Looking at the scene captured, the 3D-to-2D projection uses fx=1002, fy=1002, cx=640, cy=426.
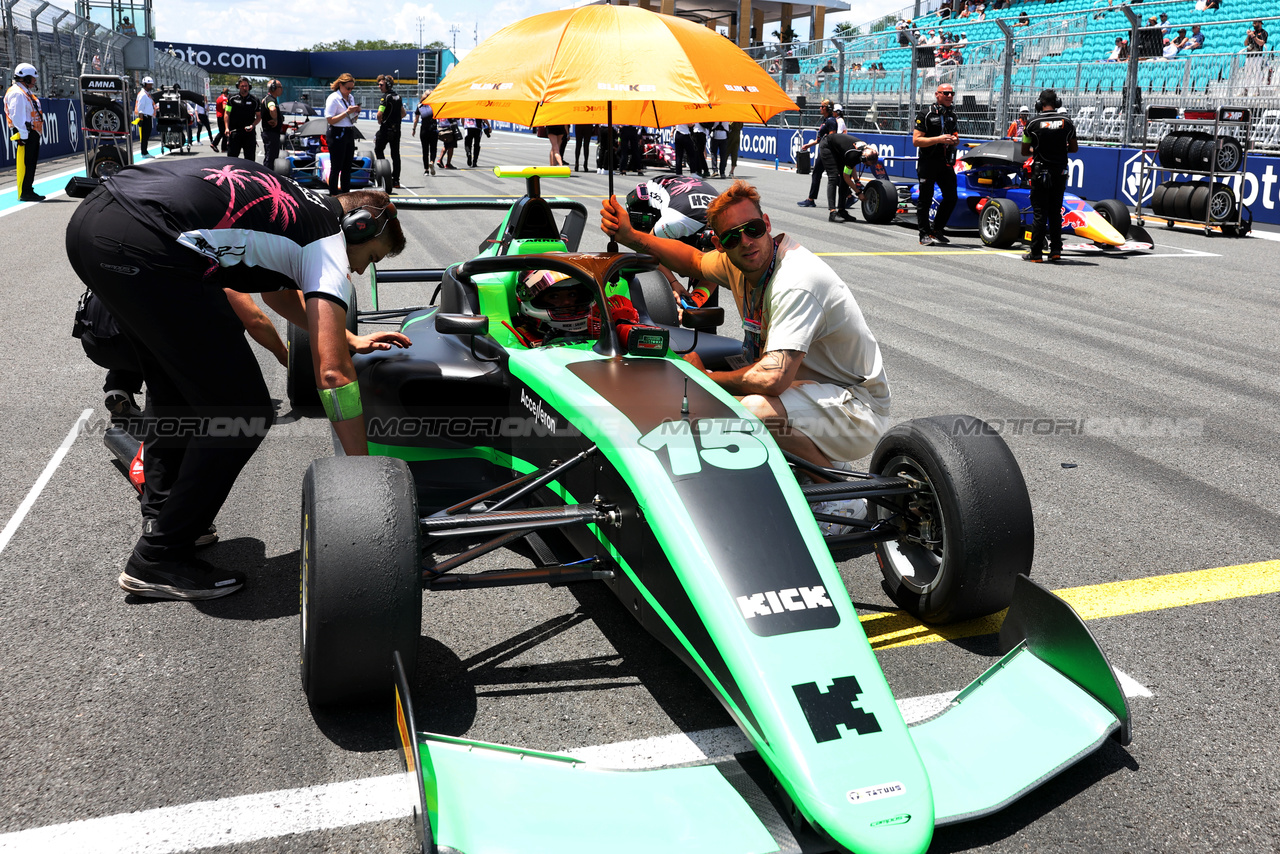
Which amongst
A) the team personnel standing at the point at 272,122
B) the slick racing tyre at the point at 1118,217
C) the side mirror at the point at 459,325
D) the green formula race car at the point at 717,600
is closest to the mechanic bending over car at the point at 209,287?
the side mirror at the point at 459,325

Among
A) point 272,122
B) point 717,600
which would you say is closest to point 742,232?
point 717,600

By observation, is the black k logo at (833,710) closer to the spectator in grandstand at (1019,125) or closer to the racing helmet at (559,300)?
the racing helmet at (559,300)

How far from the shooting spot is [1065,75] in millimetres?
18344

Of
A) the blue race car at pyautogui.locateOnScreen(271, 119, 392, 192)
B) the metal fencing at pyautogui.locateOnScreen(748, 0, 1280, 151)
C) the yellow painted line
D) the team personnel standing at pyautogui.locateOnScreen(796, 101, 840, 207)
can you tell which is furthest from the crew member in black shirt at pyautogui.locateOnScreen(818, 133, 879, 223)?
the yellow painted line

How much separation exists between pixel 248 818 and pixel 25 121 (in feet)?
50.5

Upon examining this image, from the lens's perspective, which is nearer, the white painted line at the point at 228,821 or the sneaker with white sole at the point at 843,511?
the white painted line at the point at 228,821

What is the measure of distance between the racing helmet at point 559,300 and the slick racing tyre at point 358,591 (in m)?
1.43

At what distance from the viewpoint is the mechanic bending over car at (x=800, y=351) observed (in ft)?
11.5

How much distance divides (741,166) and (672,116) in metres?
21.8

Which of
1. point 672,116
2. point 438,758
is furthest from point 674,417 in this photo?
point 672,116

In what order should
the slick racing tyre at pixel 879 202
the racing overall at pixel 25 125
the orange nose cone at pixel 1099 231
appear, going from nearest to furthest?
1. the orange nose cone at pixel 1099 231
2. the racing overall at pixel 25 125
3. the slick racing tyre at pixel 879 202

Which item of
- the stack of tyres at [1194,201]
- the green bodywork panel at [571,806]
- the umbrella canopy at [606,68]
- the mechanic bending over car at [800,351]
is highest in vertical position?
the umbrella canopy at [606,68]

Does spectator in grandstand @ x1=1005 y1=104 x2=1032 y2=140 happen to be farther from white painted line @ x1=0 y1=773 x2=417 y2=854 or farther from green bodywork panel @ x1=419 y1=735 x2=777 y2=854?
white painted line @ x1=0 y1=773 x2=417 y2=854

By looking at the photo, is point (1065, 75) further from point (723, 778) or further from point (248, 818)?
point (248, 818)
